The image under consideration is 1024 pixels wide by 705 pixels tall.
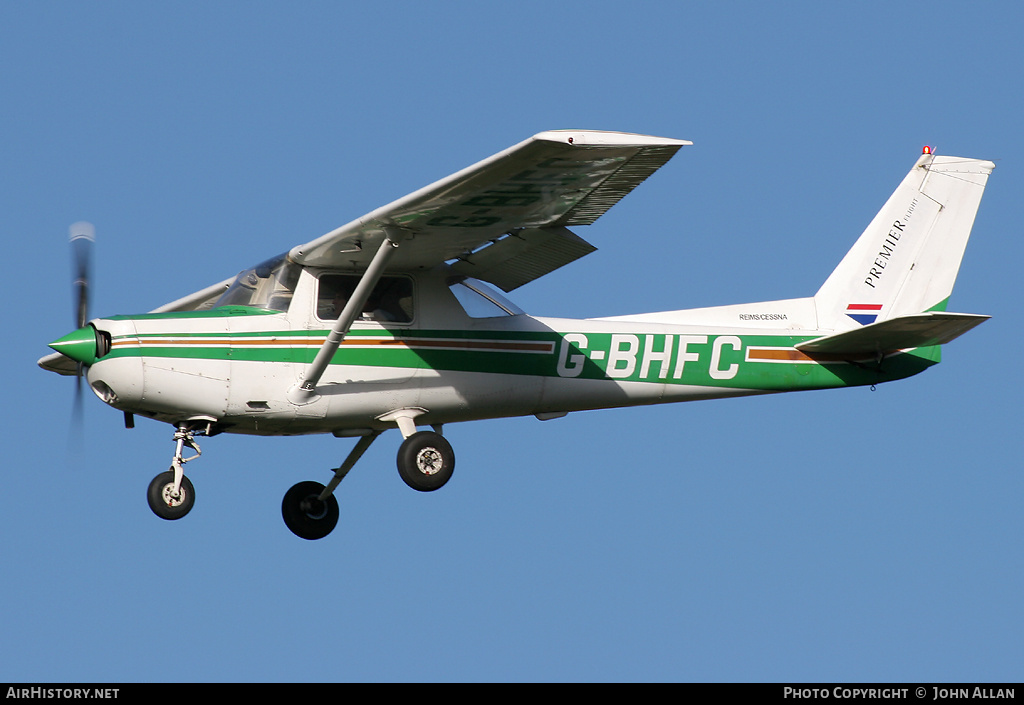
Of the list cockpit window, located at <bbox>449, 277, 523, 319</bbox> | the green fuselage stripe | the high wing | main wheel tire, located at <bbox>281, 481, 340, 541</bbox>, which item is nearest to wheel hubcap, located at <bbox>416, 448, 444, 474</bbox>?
the green fuselage stripe

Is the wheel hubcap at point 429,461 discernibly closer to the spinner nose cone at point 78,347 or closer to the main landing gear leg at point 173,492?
the main landing gear leg at point 173,492

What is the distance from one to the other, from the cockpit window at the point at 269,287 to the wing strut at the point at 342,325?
55 cm

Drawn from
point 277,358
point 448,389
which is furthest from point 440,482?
point 277,358

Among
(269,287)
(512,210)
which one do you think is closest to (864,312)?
(512,210)

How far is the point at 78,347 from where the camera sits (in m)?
12.3

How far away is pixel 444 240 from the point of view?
12727 mm

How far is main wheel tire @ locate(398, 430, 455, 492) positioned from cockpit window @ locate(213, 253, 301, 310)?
165 cm

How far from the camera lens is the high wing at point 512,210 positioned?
1091 cm

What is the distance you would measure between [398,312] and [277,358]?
119 cm

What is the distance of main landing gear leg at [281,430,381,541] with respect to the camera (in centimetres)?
1450

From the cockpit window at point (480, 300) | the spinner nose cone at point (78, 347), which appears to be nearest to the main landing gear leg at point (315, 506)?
the cockpit window at point (480, 300)

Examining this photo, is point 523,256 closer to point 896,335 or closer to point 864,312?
point 896,335

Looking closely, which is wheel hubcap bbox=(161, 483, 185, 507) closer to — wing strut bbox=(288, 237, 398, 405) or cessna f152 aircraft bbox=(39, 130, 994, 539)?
cessna f152 aircraft bbox=(39, 130, 994, 539)

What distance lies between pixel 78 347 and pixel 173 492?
1.43 meters
